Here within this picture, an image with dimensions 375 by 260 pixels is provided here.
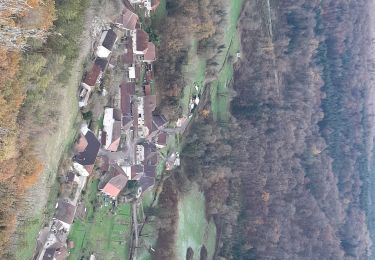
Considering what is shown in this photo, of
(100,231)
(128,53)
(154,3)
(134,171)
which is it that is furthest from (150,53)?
(100,231)

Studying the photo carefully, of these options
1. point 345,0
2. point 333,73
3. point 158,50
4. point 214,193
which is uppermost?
point 345,0

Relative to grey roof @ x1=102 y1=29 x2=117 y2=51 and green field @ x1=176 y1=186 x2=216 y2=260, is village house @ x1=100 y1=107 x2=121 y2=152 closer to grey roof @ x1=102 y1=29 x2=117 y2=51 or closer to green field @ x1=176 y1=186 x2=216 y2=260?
grey roof @ x1=102 y1=29 x2=117 y2=51

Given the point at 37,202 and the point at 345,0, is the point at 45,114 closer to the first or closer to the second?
the point at 37,202

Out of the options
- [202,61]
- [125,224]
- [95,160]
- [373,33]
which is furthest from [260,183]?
[373,33]

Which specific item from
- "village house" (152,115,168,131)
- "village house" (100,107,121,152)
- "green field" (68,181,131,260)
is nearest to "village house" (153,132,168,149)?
"village house" (152,115,168,131)

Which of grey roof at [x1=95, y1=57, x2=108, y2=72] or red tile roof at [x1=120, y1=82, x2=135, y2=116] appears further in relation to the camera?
red tile roof at [x1=120, y1=82, x2=135, y2=116]

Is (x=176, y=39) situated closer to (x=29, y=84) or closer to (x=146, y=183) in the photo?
(x=146, y=183)
